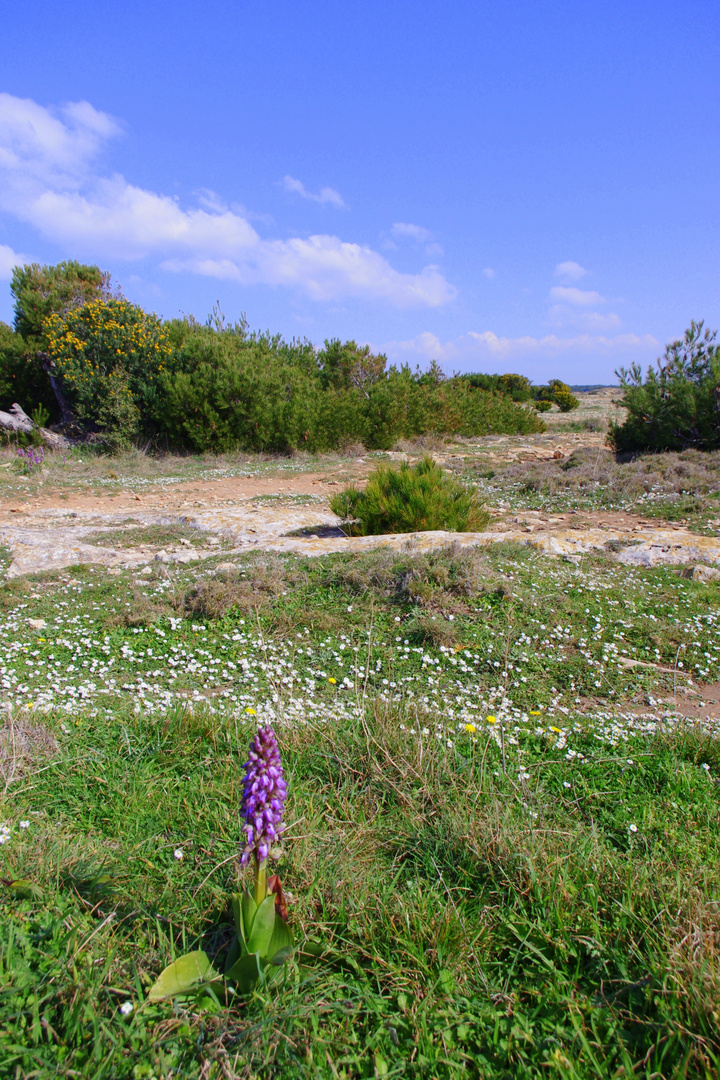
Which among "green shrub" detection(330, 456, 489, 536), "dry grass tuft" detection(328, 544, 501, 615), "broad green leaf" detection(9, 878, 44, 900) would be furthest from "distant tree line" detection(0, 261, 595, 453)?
"broad green leaf" detection(9, 878, 44, 900)

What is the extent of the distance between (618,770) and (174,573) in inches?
171

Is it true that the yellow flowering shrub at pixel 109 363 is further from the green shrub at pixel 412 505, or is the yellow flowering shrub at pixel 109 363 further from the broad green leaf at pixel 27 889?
the broad green leaf at pixel 27 889

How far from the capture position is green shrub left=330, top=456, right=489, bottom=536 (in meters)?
7.35

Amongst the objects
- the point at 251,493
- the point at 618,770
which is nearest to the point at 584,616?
the point at 618,770

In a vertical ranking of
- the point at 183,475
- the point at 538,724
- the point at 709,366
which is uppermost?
the point at 709,366

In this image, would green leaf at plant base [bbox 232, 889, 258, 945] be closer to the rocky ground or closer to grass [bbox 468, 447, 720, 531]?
the rocky ground

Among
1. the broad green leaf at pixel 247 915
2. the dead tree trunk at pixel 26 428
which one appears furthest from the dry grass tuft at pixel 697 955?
the dead tree trunk at pixel 26 428

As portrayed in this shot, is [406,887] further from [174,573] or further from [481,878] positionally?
[174,573]

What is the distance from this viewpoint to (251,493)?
38.6 ft

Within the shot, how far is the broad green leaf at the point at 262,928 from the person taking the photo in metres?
1.59

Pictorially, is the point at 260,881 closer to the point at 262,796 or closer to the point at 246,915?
the point at 246,915

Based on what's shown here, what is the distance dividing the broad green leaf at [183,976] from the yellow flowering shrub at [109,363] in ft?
53.8

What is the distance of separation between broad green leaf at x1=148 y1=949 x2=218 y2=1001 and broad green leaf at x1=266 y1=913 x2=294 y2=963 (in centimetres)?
17

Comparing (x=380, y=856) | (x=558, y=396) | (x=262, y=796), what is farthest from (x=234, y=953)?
(x=558, y=396)
